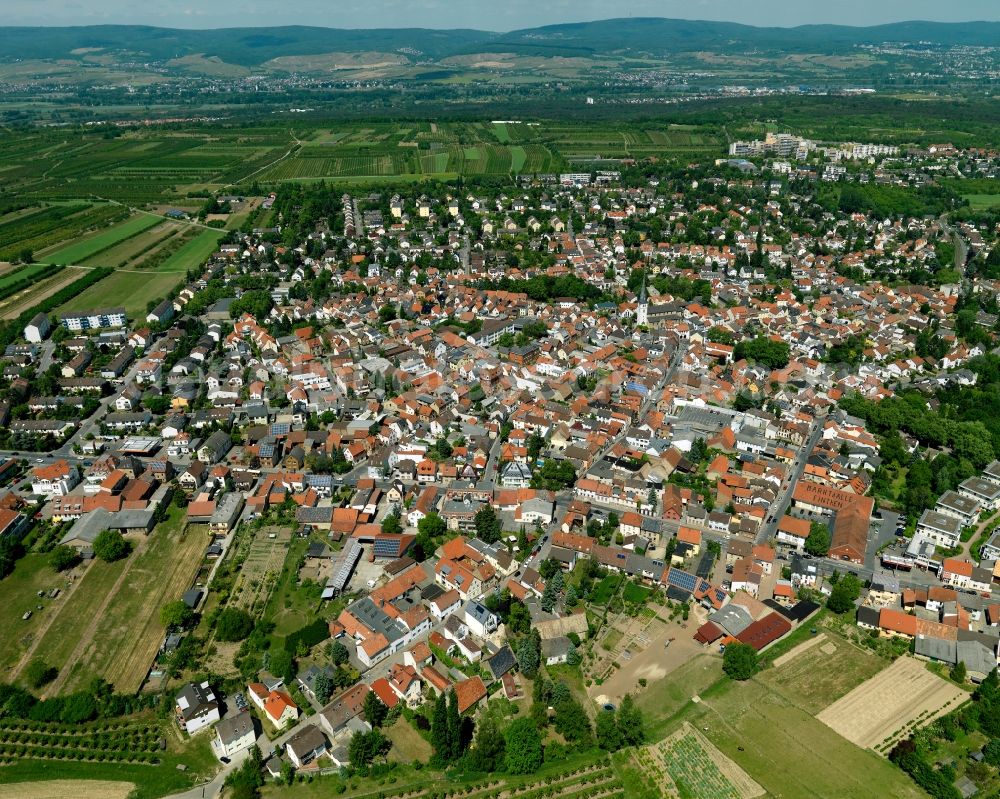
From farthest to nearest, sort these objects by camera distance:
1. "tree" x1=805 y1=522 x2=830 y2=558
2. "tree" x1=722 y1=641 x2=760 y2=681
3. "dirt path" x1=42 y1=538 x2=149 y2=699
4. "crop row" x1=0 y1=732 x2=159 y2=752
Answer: "tree" x1=805 y1=522 x2=830 y2=558
"dirt path" x1=42 y1=538 x2=149 y2=699
"tree" x1=722 y1=641 x2=760 y2=681
"crop row" x1=0 y1=732 x2=159 y2=752

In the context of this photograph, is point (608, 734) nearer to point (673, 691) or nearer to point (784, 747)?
point (673, 691)

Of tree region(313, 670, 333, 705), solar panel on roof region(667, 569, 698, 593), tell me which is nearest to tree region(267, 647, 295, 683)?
tree region(313, 670, 333, 705)

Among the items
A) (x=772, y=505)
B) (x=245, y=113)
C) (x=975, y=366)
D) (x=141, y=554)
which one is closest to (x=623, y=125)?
(x=245, y=113)

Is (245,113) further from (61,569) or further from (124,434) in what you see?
(61,569)

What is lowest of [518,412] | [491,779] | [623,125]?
[491,779]

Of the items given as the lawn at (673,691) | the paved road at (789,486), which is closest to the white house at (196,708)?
the lawn at (673,691)

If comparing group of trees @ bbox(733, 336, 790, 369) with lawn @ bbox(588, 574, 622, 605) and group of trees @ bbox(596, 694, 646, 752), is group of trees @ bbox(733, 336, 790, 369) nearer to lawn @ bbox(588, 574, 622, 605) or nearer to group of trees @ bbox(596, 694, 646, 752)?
lawn @ bbox(588, 574, 622, 605)
